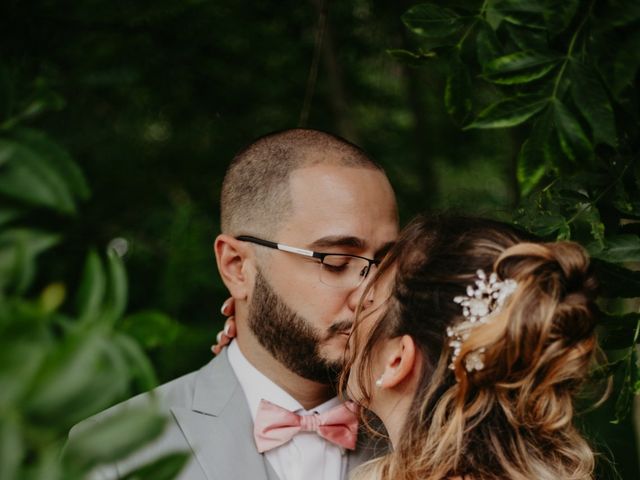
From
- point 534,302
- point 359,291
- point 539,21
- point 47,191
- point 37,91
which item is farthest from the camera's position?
point 359,291

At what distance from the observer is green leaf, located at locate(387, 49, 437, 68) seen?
78.8 inches

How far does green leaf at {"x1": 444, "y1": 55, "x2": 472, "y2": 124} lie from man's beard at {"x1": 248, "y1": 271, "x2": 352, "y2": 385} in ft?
3.49

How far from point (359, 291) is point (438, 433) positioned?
721 mm

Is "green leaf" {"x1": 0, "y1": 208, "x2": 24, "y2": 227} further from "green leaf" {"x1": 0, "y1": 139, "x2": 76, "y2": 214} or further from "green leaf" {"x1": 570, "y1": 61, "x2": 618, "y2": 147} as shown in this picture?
"green leaf" {"x1": 570, "y1": 61, "x2": 618, "y2": 147}

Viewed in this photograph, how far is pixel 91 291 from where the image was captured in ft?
2.60

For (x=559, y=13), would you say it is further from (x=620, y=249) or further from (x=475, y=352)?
(x=475, y=352)

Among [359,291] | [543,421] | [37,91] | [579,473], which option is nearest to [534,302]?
[543,421]

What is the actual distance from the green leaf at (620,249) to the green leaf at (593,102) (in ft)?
1.23

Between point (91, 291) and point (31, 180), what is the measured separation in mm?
171

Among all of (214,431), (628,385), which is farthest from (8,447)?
(214,431)

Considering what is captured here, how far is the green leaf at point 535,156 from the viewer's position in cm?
172

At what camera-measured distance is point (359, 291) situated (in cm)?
272

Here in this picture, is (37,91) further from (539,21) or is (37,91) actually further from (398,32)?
(398,32)

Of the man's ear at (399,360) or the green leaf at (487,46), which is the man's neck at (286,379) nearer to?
the man's ear at (399,360)
